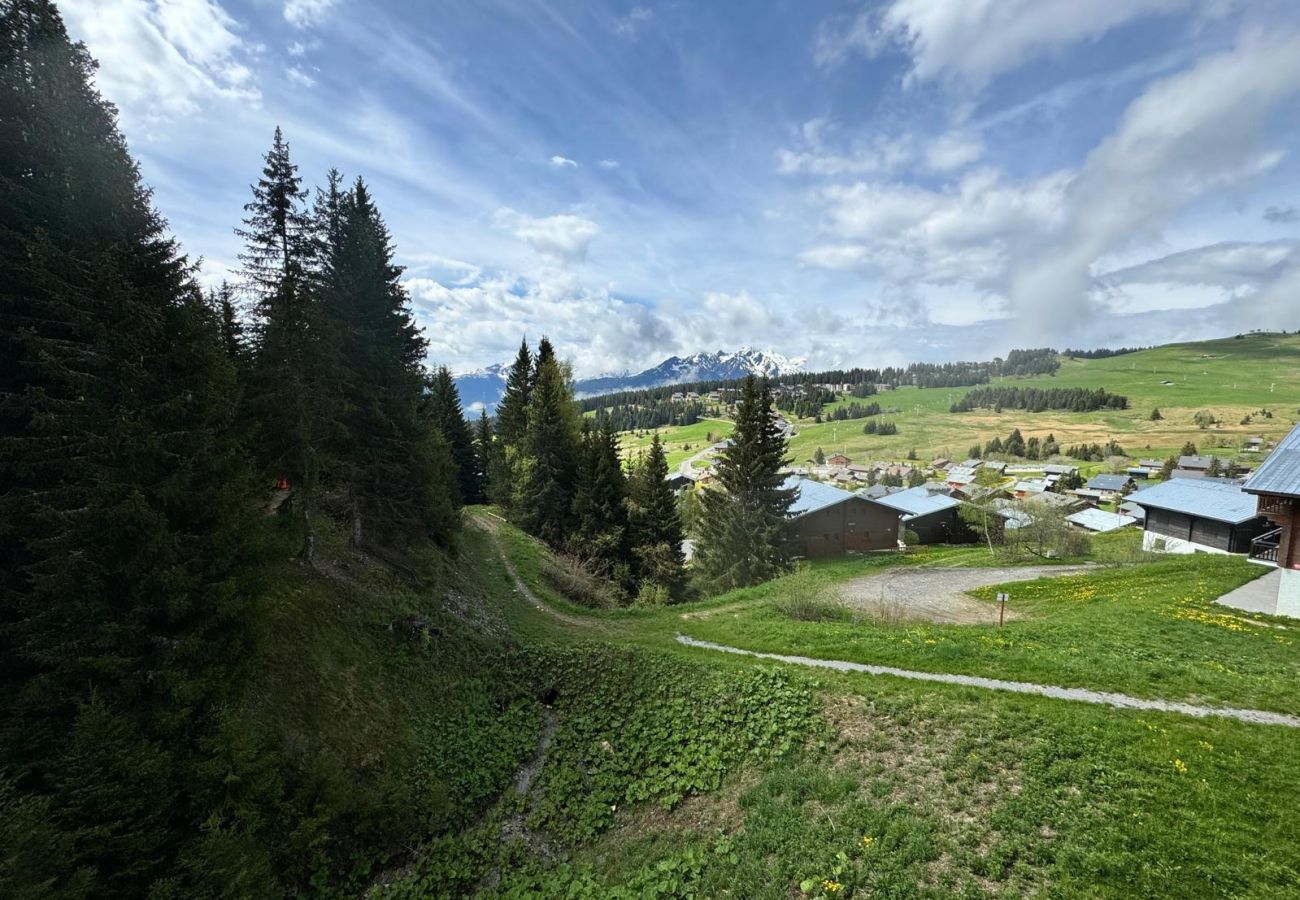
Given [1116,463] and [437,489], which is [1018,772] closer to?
[437,489]

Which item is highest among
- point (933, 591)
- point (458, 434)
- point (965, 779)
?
point (458, 434)

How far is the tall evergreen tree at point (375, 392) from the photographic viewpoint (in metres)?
21.8

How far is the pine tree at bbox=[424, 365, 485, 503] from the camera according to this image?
50.9 meters

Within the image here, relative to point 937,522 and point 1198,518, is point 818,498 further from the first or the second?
point 1198,518

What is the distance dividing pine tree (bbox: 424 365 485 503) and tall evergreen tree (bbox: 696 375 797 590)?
25742 mm

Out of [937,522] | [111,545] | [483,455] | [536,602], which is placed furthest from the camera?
[937,522]

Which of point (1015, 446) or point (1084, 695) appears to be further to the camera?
point (1015, 446)

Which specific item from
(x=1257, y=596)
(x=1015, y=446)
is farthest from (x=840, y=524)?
(x=1015, y=446)

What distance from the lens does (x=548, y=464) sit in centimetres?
4094

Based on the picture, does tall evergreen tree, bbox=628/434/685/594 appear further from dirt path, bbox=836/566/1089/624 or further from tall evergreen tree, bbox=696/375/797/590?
dirt path, bbox=836/566/1089/624

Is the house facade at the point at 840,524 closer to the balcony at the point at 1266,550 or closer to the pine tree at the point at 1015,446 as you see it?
the balcony at the point at 1266,550

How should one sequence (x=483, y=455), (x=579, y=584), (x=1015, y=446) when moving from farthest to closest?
(x=1015, y=446), (x=483, y=455), (x=579, y=584)

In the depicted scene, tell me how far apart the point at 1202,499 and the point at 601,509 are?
55.4m

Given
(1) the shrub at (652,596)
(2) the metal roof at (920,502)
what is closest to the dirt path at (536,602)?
(1) the shrub at (652,596)
